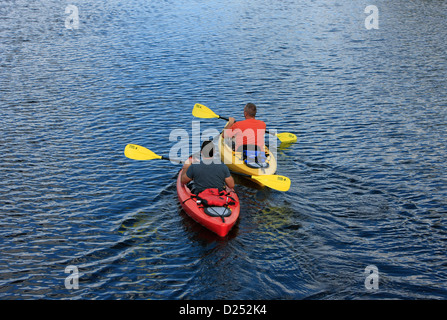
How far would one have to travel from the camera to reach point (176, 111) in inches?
727

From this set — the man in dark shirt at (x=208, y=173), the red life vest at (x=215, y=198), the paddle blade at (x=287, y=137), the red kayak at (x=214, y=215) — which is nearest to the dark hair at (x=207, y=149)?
the man in dark shirt at (x=208, y=173)

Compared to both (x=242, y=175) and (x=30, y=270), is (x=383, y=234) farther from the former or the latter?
(x=30, y=270)

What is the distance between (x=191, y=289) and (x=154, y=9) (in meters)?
34.6

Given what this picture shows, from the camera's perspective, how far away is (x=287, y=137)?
50.2 ft

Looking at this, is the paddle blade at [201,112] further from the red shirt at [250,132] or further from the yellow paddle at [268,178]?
the yellow paddle at [268,178]

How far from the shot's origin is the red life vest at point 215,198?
10273mm

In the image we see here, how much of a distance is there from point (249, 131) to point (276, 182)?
6.63 feet

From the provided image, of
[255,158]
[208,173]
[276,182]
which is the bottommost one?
[276,182]

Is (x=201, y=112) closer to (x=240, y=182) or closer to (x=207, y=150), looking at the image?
(x=240, y=182)

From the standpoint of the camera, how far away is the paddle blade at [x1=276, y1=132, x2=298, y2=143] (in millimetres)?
15204

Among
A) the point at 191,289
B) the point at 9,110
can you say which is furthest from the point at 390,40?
the point at 191,289

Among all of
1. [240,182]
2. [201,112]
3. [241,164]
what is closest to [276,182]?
[241,164]

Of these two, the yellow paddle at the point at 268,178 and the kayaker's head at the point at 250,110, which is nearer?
the yellow paddle at the point at 268,178

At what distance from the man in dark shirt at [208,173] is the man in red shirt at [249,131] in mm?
2533
